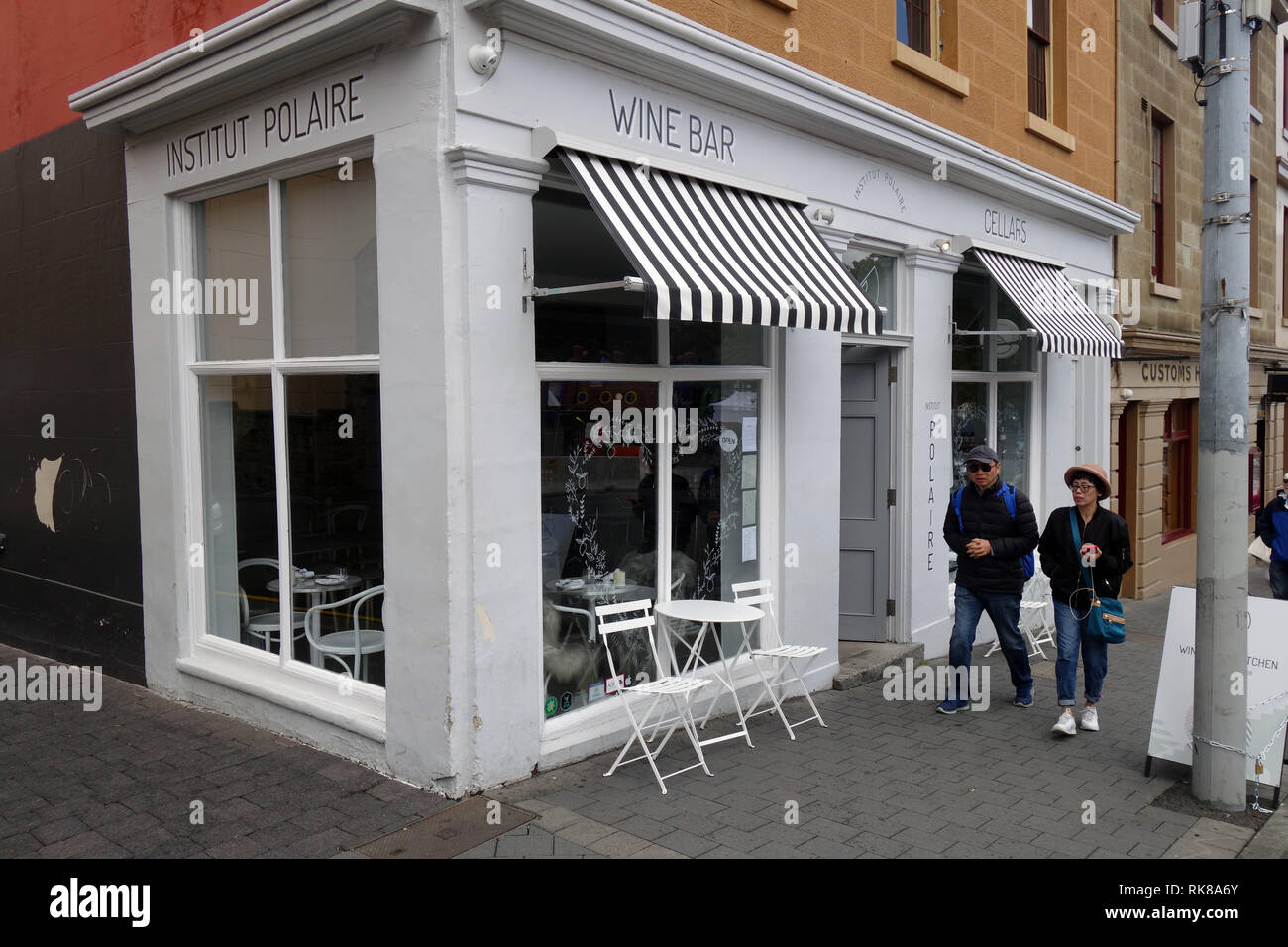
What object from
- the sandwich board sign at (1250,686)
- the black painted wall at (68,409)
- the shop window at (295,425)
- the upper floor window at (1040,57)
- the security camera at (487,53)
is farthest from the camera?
the upper floor window at (1040,57)

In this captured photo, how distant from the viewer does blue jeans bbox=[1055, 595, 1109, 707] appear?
6.77 metres

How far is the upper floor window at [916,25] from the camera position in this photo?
8.94 meters

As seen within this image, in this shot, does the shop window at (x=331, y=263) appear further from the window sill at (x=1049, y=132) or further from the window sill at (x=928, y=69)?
the window sill at (x=1049, y=132)

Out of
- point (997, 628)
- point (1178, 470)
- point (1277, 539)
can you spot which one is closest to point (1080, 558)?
point (997, 628)

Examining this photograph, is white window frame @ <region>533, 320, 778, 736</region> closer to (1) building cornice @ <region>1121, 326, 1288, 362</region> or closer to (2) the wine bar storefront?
(2) the wine bar storefront

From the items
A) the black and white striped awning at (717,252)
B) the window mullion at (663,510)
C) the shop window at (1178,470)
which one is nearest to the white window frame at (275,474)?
the black and white striped awning at (717,252)

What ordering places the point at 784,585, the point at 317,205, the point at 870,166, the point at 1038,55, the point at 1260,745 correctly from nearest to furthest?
the point at 1260,745 → the point at 317,205 → the point at 784,585 → the point at 870,166 → the point at 1038,55

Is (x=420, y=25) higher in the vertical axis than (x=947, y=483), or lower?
higher

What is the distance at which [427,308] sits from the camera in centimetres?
534

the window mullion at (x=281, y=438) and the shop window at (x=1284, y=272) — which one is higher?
the shop window at (x=1284, y=272)

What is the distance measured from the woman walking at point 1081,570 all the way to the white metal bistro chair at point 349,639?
424 cm

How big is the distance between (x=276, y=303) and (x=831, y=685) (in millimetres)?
4746

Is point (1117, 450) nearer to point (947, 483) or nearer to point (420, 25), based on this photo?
point (947, 483)

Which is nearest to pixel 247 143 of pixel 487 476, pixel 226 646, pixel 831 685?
pixel 487 476
